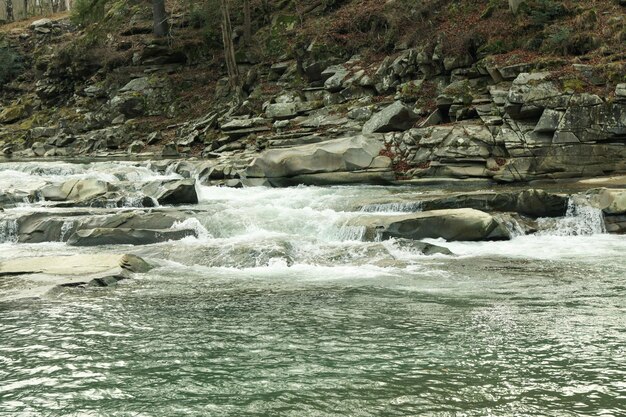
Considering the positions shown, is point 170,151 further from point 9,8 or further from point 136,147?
point 9,8

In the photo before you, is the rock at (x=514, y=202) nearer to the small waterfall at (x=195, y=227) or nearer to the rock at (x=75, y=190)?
the small waterfall at (x=195, y=227)

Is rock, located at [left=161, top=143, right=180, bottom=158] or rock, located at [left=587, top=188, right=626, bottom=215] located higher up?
rock, located at [left=161, top=143, right=180, bottom=158]

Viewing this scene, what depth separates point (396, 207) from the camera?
571 inches

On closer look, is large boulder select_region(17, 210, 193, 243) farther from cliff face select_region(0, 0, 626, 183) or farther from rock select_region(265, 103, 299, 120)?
rock select_region(265, 103, 299, 120)

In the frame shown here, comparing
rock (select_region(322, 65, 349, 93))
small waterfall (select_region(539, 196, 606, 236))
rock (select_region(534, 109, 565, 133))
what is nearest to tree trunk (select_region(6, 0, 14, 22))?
rock (select_region(322, 65, 349, 93))

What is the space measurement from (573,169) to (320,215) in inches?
291

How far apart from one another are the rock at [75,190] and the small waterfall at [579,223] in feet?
38.0

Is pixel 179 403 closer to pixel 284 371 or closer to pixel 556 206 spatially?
pixel 284 371

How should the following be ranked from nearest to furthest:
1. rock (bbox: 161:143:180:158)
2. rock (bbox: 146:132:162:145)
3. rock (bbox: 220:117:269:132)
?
1. rock (bbox: 220:117:269:132)
2. rock (bbox: 161:143:180:158)
3. rock (bbox: 146:132:162:145)

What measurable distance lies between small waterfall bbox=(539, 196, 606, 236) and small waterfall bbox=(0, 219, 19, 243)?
1177 cm

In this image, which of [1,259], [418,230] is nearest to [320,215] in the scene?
[418,230]

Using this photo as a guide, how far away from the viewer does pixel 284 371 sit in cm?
566

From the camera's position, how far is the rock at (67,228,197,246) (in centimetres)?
1348

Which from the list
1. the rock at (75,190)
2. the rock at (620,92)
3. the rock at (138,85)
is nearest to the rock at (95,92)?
the rock at (138,85)
